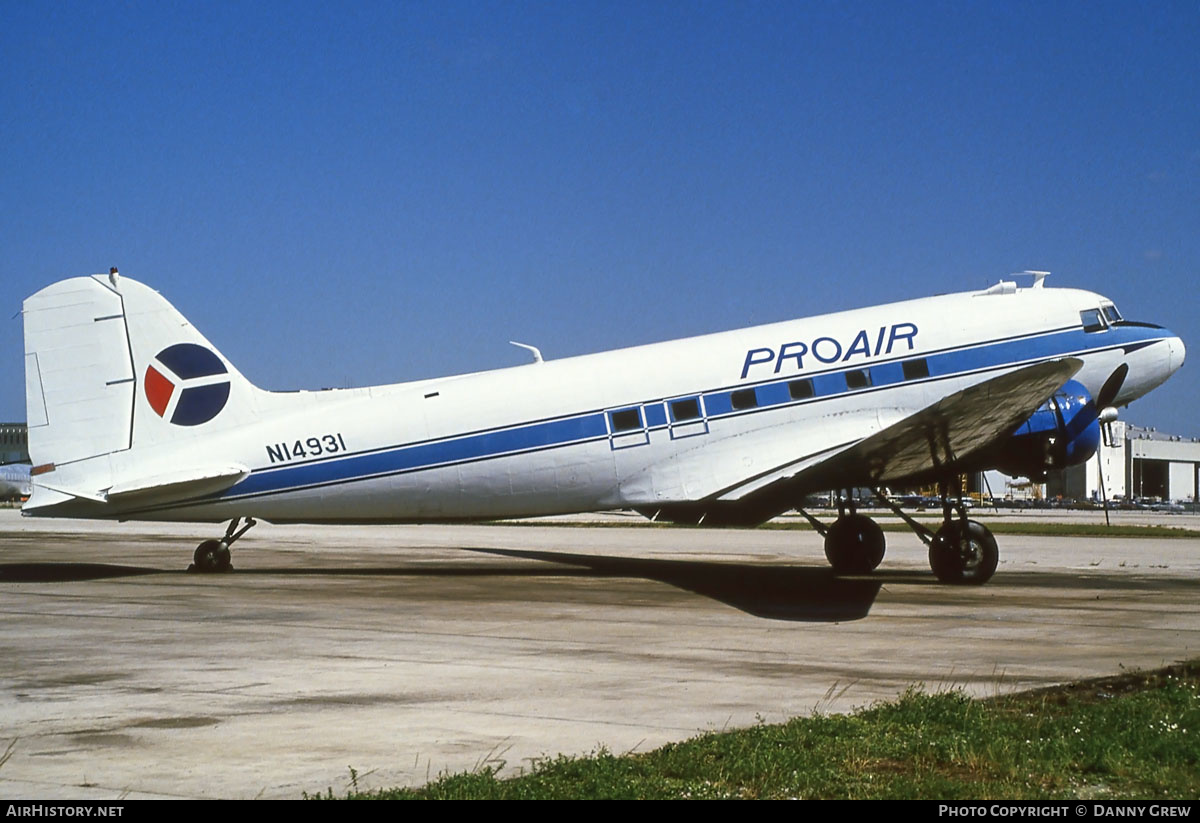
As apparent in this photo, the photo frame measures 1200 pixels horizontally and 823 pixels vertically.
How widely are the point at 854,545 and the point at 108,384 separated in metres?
13.5

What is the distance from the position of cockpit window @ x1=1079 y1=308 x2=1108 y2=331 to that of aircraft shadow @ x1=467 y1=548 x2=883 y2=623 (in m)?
6.01

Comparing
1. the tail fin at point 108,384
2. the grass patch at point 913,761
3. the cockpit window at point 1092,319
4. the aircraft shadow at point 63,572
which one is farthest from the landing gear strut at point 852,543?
the grass patch at point 913,761

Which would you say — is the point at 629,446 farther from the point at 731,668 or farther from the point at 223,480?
the point at 731,668

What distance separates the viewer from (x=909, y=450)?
18031 millimetres

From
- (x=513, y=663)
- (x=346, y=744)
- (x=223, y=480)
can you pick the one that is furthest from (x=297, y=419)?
(x=346, y=744)

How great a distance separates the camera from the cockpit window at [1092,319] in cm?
2067

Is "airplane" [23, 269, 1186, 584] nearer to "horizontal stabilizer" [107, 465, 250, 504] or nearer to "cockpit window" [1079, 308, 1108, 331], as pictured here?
"horizontal stabilizer" [107, 465, 250, 504]

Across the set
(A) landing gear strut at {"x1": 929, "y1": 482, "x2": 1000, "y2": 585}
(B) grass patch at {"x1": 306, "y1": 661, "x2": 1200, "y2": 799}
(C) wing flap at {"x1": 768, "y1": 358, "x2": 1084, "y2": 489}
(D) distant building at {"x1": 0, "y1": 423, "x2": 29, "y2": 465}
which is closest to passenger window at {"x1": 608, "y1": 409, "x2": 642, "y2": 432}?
(C) wing flap at {"x1": 768, "y1": 358, "x2": 1084, "y2": 489}

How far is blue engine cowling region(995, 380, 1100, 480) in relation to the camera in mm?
19078

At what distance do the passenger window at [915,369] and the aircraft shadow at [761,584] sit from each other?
12.0ft

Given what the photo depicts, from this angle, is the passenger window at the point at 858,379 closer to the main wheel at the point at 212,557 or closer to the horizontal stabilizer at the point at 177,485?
the horizontal stabilizer at the point at 177,485

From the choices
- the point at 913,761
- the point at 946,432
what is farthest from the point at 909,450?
the point at 913,761

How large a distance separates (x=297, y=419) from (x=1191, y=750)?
15.5 metres

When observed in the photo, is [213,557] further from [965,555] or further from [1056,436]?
[1056,436]
